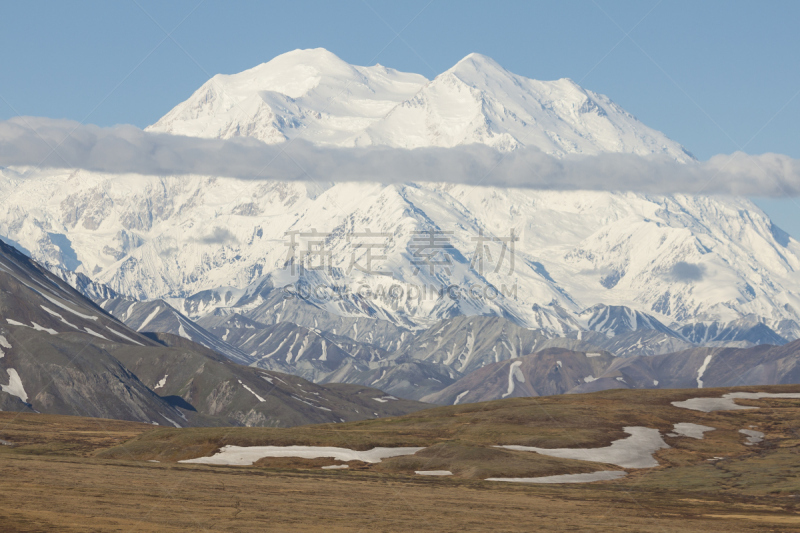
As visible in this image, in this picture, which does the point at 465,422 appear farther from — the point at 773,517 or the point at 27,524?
the point at 27,524

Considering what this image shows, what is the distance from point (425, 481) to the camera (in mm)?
118250

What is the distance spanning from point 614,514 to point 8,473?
6437 centimetres

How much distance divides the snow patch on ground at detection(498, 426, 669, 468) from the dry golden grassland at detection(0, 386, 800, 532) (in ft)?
7.92

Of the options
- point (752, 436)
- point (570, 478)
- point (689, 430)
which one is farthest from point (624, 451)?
point (752, 436)

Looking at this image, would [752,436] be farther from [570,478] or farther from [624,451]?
[570,478]

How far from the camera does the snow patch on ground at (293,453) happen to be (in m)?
142

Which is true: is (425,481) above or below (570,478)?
below

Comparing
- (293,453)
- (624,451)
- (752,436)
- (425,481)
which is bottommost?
(293,453)

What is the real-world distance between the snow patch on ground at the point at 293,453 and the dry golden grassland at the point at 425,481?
2909 millimetres

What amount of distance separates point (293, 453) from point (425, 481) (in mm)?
33266

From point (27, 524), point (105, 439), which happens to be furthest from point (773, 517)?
point (105, 439)

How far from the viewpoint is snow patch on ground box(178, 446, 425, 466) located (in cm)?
14150

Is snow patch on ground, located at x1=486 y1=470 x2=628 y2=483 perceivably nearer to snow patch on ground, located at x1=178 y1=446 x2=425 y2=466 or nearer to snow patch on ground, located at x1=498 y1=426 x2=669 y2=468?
snow patch on ground, located at x1=498 y1=426 x2=669 y2=468

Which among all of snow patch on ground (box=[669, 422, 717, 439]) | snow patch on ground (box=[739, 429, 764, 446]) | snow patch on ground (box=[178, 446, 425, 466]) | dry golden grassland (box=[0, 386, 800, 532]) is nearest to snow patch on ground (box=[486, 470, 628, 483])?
dry golden grassland (box=[0, 386, 800, 532])
